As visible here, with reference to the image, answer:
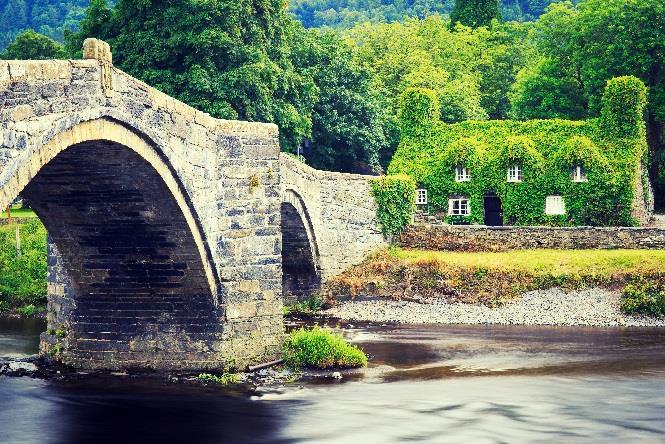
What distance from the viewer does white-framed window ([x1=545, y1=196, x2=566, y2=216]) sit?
45934 mm

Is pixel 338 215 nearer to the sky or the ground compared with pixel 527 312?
nearer to the sky

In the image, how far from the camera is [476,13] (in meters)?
76.1

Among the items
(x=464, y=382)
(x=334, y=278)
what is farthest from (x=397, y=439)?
(x=334, y=278)

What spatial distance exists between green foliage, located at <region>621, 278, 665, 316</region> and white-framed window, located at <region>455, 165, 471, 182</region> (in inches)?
457

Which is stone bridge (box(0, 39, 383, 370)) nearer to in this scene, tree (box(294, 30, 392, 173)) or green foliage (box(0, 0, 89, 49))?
tree (box(294, 30, 392, 173))

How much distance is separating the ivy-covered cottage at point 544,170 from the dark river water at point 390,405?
1564cm

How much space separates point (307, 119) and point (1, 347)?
17.5 m

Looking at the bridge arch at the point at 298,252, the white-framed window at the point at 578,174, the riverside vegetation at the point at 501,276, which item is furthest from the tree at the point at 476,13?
the bridge arch at the point at 298,252

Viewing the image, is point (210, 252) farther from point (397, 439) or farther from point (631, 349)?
point (631, 349)

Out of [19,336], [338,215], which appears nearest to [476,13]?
[338,215]

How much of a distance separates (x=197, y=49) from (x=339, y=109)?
44.3 feet

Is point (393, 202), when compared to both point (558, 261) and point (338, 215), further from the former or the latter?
point (558, 261)

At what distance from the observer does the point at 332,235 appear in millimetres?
39469

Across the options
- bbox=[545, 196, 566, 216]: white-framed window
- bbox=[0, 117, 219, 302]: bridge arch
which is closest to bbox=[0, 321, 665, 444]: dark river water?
bbox=[0, 117, 219, 302]: bridge arch
